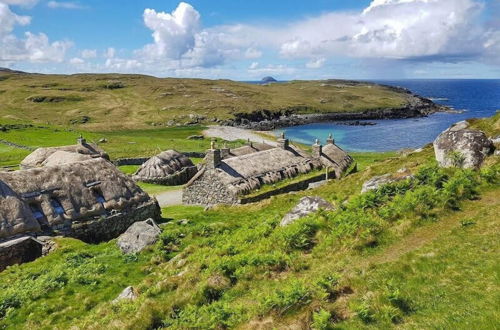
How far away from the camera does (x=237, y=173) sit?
1606 inches

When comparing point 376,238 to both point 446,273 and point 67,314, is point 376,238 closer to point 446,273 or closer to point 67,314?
point 446,273

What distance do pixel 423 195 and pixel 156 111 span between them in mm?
164386

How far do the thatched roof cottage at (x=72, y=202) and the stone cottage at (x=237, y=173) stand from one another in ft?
22.3

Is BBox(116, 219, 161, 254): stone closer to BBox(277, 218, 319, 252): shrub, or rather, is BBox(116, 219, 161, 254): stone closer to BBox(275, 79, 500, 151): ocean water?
BBox(277, 218, 319, 252): shrub

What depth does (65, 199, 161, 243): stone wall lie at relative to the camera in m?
29.0

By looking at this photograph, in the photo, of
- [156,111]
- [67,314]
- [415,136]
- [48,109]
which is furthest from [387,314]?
[48,109]

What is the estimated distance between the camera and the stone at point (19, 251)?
75.3ft

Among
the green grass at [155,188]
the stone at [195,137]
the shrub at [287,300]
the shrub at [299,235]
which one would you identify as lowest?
the stone at [195,137]

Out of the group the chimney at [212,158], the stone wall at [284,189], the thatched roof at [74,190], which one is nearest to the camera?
the thatched roof at [74,190]

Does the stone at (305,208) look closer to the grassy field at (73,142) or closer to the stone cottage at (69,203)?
the stone cottage at (69,203)

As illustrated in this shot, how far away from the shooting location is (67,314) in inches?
605

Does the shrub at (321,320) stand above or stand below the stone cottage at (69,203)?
above

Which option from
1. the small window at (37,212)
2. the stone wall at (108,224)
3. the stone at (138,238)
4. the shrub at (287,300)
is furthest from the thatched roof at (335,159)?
the shrub at (287,300)

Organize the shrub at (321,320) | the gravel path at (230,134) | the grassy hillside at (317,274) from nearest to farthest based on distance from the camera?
the shrub at (321,320) < the grassy hillside at (317,274) < the gravel path at (230,134)
